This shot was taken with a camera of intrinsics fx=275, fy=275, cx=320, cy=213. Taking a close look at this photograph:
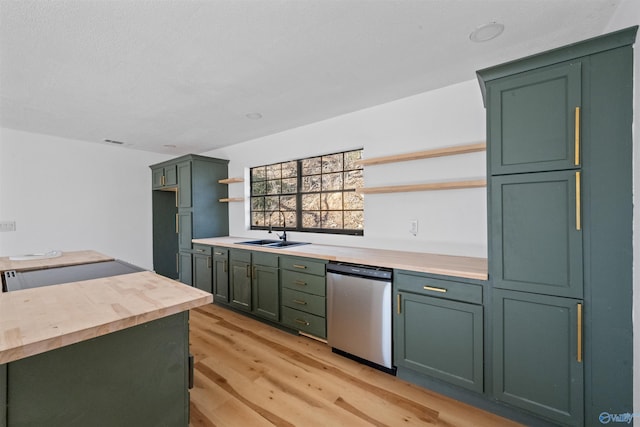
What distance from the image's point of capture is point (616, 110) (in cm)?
146

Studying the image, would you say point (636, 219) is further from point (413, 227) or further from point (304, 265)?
point (304, 265)

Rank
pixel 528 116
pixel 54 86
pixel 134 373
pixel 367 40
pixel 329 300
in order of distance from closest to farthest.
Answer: pixel 134 373, pixel 528 116, pixel 367 40, pixel 54 86, pixel 329 300

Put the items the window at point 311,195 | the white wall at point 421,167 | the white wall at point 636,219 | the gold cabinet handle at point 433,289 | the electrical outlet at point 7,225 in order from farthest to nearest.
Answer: the electrical outlet at point 7,225, the window at point 311,195, the white wall at point 421,167, the gold cabinet handle at point 433,289, the white wall at point 636,219

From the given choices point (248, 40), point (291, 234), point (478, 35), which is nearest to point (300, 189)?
point (291, 234)

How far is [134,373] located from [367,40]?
7.28 ft

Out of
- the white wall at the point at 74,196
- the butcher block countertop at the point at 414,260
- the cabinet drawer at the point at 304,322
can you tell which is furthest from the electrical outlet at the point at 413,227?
the white wall at the point at 74,196

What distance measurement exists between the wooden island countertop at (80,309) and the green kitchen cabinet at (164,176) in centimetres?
324

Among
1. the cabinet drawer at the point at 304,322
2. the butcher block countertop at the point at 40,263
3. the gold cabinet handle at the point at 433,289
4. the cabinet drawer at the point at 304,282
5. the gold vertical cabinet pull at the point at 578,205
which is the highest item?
the gold vertical cabinet pull at the point at 578,205

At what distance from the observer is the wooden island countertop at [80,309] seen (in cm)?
90

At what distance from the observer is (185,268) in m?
4.30

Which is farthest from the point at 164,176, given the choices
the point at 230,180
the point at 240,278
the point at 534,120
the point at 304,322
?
the point at 534,120

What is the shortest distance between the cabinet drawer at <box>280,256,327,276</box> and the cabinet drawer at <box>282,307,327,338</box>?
437 millimetres

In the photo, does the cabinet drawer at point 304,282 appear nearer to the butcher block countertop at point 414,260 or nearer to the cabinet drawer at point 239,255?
the butcher block countertop at point 414,260

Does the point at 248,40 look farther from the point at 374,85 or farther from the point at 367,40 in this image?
the point at 374,85
